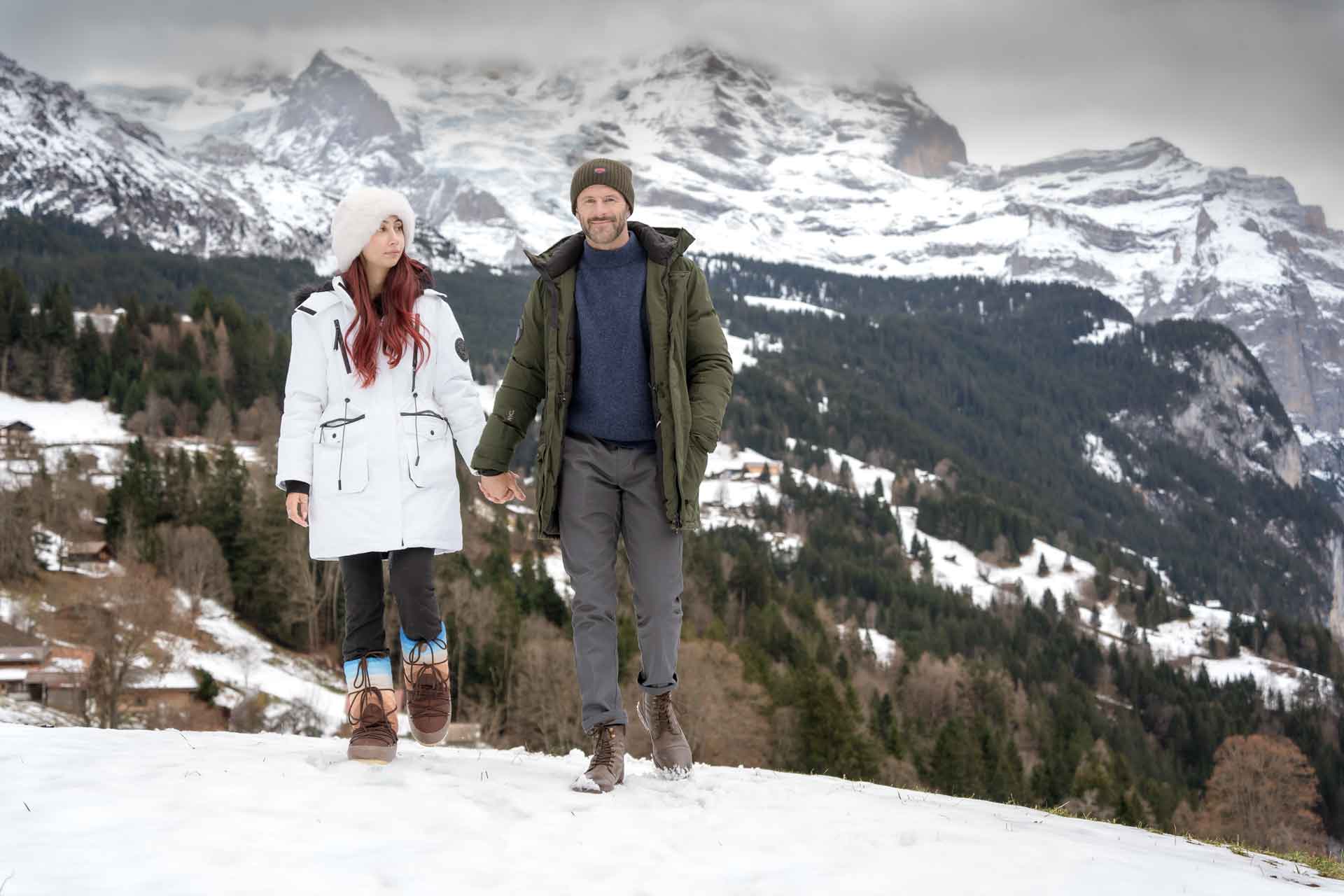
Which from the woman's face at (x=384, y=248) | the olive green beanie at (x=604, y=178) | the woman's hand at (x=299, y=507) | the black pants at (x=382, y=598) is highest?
the olive green beanie at (x=604, y=178)

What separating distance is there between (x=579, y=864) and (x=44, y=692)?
4775 cm

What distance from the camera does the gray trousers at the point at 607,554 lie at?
654cm

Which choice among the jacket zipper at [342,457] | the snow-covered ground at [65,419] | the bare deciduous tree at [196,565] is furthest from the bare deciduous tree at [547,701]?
the snow-covered ground at [65,419]

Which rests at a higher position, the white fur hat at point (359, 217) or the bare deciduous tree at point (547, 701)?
the white fur hat at point (359, 217)

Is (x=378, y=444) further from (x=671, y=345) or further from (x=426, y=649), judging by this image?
(x=671, y=345)

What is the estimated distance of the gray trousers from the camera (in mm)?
6539

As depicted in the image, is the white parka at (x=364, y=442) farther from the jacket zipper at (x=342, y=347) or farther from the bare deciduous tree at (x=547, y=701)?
the bare deciduous tree at (x=547, y=701)

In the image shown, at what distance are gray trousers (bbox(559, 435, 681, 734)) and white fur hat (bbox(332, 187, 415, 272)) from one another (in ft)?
5.74

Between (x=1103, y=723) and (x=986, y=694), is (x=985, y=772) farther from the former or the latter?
(x=1103, y=723)

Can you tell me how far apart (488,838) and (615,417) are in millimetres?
2486

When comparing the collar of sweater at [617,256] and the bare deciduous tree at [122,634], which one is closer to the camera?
the collar of sweater at [617,256]

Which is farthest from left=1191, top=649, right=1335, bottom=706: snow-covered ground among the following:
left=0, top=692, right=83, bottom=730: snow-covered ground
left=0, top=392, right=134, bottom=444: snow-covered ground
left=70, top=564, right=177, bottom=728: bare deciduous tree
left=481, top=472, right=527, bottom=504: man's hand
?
left=481, top=472, right=527, bottom=504: man's hand

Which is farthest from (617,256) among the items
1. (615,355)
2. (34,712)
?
(34,712)

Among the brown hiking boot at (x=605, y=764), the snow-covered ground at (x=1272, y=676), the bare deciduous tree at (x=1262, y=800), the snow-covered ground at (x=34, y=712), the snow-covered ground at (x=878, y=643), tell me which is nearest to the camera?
the brown hiking boot at (x=605, y=764)
